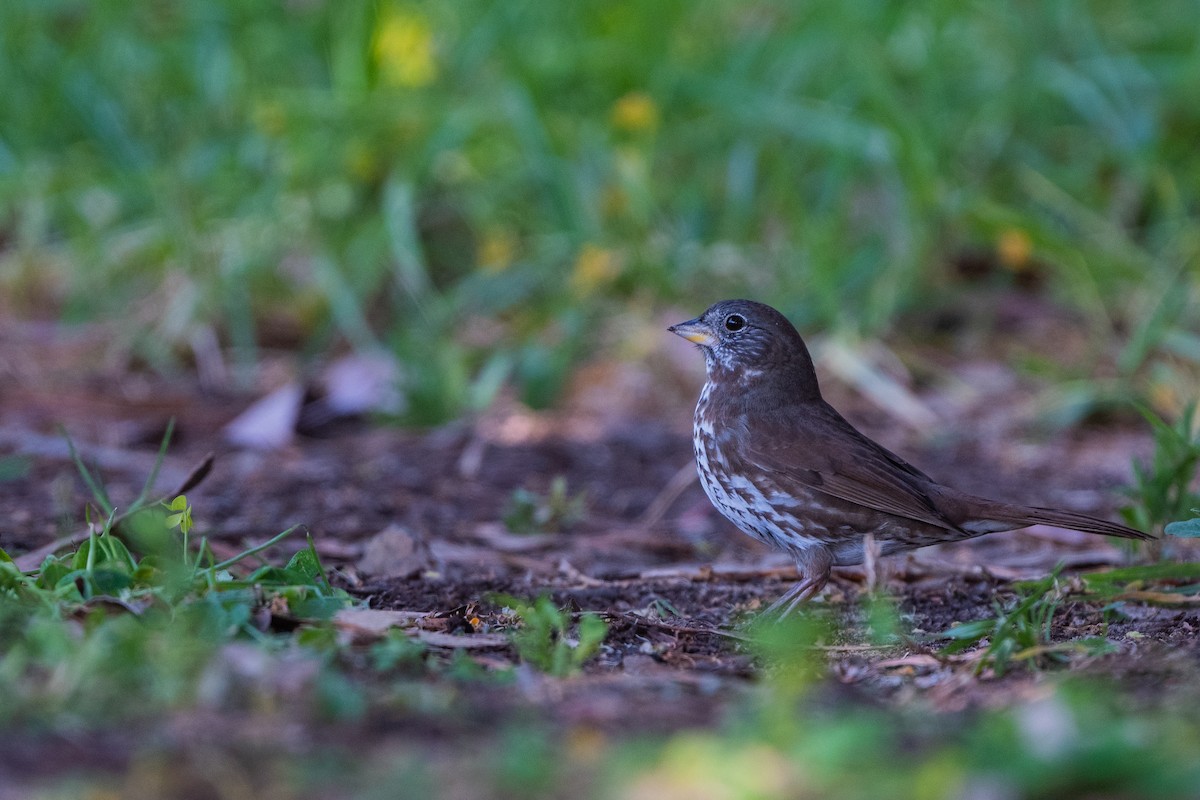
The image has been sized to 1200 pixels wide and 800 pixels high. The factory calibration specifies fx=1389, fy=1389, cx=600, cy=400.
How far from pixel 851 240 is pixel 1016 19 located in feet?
6.18

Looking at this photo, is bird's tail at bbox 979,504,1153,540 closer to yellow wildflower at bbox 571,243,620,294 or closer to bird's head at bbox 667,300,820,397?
bird's head at bbox 667,300,820,397

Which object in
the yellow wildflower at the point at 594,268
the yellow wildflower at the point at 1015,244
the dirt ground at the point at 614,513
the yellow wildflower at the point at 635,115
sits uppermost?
the yellow wildflower at the point at 635,115

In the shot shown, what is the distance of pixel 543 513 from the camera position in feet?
16.0

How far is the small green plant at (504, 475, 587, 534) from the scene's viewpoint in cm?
475

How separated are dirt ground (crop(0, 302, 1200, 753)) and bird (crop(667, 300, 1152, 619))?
141mm

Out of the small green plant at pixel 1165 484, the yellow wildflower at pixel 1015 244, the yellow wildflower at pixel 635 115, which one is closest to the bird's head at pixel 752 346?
the small green plant at pixel 1165 484

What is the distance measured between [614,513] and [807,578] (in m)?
1.31

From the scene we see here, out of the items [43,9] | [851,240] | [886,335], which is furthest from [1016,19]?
[43,9]

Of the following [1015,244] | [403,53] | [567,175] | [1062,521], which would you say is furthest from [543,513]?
[403,53]

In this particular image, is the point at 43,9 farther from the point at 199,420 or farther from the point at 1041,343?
the point at 1041,343

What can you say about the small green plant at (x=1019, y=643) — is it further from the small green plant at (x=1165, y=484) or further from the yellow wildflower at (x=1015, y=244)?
the yellow wildflower at (x=1015, y=244)

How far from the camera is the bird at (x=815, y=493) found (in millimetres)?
4039

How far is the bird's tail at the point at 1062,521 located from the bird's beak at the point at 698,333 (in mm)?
1108

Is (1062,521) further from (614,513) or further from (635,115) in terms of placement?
(635,115)
